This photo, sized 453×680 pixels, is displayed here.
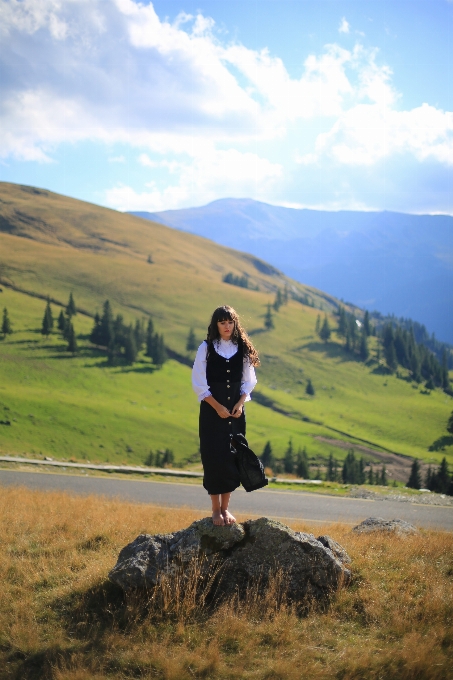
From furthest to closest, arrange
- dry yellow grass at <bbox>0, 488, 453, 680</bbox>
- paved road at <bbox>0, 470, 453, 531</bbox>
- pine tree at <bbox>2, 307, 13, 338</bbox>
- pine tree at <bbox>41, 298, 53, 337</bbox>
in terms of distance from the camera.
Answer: pine tree at <bbox>41, 298, 53, 337</bbox>, pine tree at <bbox>2, 307, 13, 338</bbox>, paved road at <bbox>0, 470, 453, 531</bbox>, dry yellow grass at <bbox>0, 488, 453, 680</bbox>

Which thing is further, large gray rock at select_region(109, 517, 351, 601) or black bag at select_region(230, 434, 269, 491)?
black bag at select_region(230, 434, 269, 491)

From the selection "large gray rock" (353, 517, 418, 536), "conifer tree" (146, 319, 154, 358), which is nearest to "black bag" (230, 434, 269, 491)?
"large gray rock" (353, 517, 418, 536)

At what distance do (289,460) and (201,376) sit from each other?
319 ft

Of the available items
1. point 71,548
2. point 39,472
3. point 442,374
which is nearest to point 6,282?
point 442,374

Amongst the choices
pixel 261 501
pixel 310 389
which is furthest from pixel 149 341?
pixel 261 501

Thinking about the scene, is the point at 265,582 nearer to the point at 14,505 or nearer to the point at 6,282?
the point at 14,505

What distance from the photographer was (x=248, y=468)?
7367 millimetres

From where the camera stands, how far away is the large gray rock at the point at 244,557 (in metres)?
6.95

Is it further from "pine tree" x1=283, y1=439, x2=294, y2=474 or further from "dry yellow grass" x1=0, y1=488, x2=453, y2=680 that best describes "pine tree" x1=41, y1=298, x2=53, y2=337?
"dry yellow grass" x1=0, y1=488, x2=453, y2=680

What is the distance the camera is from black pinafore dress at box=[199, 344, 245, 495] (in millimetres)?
7398

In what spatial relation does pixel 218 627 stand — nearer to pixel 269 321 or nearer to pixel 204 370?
pixel 204 370

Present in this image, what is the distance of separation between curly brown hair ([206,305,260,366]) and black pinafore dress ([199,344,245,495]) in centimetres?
13

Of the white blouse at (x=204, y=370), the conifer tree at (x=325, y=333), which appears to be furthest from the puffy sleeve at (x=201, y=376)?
the conifer tree at (x=325, y=333)

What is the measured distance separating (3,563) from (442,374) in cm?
19353
